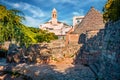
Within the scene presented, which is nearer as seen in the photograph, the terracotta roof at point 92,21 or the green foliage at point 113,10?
the green foliage at point 113,10

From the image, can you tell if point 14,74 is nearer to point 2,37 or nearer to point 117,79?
point 2,37

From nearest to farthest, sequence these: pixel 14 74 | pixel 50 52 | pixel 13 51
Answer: pixel 14 74 → pixel 50 52 → pixel 13 51

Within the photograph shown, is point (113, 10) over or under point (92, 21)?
under

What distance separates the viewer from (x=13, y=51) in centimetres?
2362

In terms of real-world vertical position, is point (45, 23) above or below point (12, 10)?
above

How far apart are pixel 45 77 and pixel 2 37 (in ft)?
18.7

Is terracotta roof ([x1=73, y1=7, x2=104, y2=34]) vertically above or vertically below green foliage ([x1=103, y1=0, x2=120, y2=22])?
above

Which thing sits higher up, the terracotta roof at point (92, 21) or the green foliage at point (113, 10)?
the terracotta roof at point (92, 21)

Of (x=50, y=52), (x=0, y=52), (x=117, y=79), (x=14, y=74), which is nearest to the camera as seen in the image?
(x=117, y=79)

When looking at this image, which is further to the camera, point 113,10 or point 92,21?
point 92,21

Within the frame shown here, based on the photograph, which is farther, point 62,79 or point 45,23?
point 45,23

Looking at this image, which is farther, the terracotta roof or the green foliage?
the terracotta roof

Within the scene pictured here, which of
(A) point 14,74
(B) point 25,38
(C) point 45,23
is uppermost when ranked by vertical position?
(C) point 45,23

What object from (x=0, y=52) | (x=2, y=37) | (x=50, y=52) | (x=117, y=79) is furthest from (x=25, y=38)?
(x=0, y=52)
